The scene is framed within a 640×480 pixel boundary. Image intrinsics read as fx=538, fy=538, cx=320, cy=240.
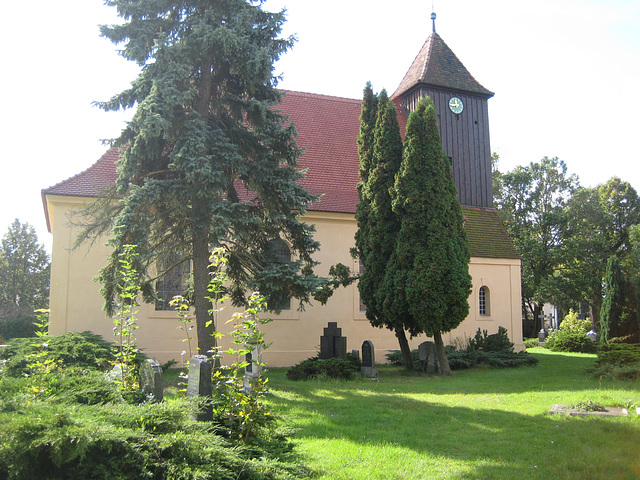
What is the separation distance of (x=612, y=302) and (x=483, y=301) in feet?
24.3

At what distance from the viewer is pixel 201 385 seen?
5258 mm

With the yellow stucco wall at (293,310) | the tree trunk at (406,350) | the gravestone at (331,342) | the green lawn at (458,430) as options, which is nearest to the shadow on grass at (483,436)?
the green lawn at (458,430)

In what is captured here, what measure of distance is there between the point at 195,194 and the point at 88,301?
6.94 metres

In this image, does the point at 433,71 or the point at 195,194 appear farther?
the point at 433,71

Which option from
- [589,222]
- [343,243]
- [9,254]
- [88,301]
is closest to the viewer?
[88,301]

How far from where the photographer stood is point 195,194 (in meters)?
11.6

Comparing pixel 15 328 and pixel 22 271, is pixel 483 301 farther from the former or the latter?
pixel 22 271

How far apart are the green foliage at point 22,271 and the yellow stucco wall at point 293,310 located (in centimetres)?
3183

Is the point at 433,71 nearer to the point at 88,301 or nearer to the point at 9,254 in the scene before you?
the point at 88,301

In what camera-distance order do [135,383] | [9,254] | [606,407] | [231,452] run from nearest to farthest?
[231,452] < [135,383] < [606,407] < [9,254]

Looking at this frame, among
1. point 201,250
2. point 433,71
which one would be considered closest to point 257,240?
point 201,250

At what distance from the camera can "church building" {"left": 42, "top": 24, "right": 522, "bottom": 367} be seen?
1630 centimetres

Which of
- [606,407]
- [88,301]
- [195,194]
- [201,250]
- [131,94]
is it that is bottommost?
[606,407]

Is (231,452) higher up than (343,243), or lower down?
lower down
